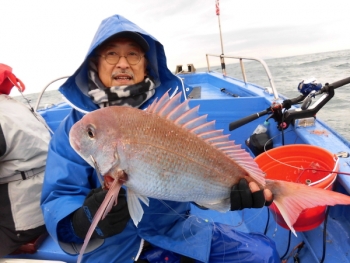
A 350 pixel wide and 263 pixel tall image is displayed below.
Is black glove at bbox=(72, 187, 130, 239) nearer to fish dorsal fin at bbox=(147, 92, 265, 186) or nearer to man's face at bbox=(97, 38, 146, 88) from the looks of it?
fish dorsal fin at bbox=(147, 92, 265, 186)

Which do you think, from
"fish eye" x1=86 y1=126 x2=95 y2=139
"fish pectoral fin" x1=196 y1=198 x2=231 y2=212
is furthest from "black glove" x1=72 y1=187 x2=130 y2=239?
"fish pectoral fin" x1=196 y1=198 x2=231 y2=212

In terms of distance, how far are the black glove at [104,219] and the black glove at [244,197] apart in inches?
22.1

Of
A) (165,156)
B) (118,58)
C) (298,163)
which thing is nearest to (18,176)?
(118,58)

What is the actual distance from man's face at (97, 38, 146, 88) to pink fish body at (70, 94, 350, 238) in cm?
66

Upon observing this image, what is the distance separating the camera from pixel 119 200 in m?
1.33

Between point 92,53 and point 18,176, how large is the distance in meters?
1.11

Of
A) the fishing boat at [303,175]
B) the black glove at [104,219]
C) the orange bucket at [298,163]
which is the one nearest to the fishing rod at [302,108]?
the fishing boat at [303,175]

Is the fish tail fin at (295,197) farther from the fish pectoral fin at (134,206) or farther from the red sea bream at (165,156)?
the fish pectoral fin at (134,206)

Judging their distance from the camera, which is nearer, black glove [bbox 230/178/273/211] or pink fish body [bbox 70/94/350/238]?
pink fish body [bbox 70/94/350/238]

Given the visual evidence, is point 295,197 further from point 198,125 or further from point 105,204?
point 105,204

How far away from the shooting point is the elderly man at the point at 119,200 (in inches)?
58.2

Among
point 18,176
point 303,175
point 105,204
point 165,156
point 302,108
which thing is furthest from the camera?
point 302,108

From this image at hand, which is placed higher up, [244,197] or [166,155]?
[166,155]

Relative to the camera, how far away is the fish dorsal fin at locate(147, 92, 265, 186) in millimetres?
1215
